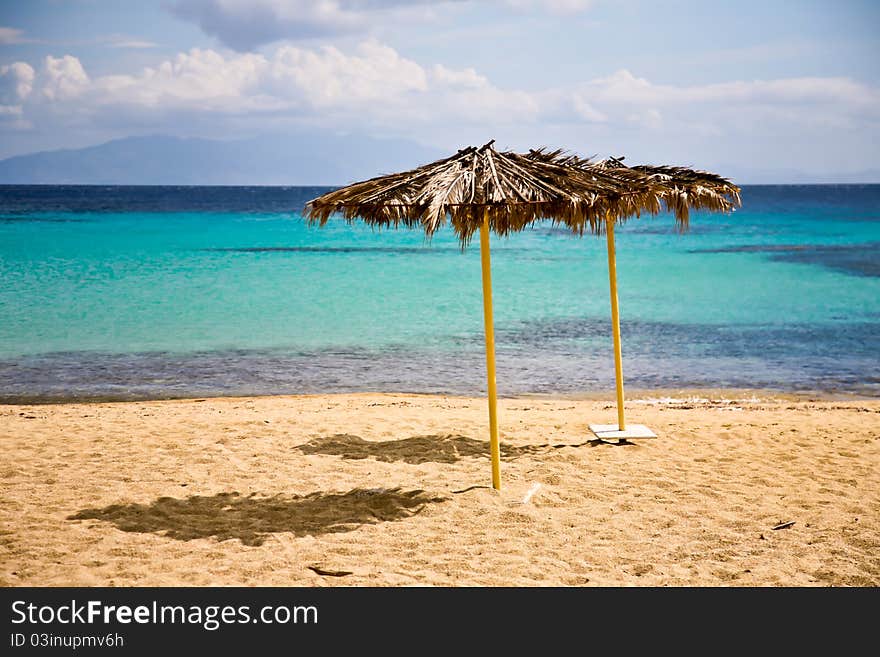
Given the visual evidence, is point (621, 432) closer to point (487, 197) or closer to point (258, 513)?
point (487, 197)

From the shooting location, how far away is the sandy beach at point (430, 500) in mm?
4516

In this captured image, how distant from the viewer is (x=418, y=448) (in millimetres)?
7070

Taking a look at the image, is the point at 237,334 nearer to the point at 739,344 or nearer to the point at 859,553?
the point at 739,344

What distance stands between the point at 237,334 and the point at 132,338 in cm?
178

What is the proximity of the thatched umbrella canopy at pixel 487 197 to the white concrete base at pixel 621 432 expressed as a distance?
5.76 ft

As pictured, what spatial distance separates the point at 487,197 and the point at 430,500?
2.06m

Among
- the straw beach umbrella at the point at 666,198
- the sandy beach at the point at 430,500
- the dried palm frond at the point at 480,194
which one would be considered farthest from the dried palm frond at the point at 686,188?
the sandy beach at the point at 430,500

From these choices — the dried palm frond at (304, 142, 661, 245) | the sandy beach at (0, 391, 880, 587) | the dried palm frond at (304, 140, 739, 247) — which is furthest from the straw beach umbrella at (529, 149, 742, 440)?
the dried palm frond at (304, 142, 661, 245)

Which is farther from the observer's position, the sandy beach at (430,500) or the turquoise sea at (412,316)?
the turquoise sea at (412,316)

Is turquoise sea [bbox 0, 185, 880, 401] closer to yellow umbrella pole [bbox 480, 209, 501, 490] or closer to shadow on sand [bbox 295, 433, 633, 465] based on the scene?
yellow umbrella pole [bbox 480, 209, 501, 490]

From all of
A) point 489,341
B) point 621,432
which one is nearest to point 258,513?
point 489,341

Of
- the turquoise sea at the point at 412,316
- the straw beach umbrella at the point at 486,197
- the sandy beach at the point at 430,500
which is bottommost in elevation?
the sandy beach at the point at 430,500

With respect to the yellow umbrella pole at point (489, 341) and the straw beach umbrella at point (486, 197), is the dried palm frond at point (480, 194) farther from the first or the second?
the yellow umbrella pole at point (489, 341)
